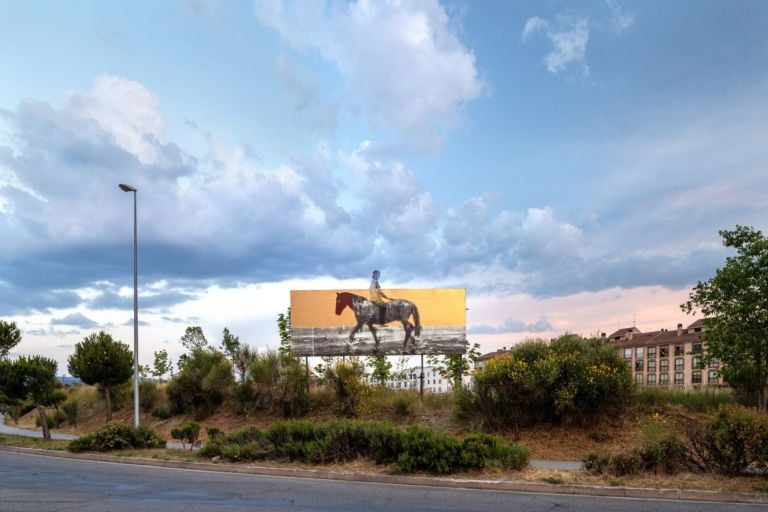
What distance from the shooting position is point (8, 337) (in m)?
47.2

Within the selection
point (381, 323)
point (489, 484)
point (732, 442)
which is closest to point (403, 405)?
point (381, 323)

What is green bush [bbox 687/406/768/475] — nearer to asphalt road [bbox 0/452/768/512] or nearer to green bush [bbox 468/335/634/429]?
asphalt road [bbox 0/452/768/512]

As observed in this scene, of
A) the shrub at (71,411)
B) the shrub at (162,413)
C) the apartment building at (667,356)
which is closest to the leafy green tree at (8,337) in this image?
the shrub at (71,411)

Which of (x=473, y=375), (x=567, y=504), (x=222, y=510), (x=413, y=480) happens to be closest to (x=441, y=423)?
(x=473, y=375)

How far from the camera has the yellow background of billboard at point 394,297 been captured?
31.1 m

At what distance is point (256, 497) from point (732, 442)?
8928 millimetres

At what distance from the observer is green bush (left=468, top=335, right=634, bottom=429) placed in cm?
2123

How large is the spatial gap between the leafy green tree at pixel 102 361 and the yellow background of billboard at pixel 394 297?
10.7 m

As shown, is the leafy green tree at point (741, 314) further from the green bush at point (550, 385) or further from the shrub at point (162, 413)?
the shrub at point (162, 413)

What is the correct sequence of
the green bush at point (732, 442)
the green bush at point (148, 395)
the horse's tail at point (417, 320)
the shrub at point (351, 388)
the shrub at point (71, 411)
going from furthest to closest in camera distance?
the shrub at point (71, 411) → the green bush at point (148, 395) → the horse's tail at point (417, 320) → the shrub at point (351, 388) → the green bush at point (732, 442)

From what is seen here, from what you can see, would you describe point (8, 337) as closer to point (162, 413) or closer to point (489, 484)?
point (162, 413)

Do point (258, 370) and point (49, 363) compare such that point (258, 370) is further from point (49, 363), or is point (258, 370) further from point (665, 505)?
point (665, 505)

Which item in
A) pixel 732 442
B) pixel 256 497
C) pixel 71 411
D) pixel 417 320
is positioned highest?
pixel 417 320

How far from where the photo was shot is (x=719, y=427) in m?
12.7
